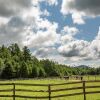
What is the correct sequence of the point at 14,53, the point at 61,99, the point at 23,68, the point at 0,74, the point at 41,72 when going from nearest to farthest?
1. the point at 61,99
2. the point at 0,74
3. the point at 23,68
4. the point at 41,72
5. the point at 14,53

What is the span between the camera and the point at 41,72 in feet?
563

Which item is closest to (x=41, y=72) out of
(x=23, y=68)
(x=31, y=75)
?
(x=31, y=75)

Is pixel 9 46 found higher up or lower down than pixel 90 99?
higher up

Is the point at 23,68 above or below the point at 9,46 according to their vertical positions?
below

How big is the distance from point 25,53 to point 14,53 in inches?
275

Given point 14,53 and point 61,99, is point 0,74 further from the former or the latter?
point 61,99

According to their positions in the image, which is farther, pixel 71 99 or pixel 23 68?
pixel 23 68

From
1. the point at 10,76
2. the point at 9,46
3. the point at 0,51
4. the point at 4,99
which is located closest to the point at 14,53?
the point at 9,46

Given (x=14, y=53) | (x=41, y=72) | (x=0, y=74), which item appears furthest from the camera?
(x=14, y=53)

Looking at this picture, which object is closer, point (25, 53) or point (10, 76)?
point (10, 76)

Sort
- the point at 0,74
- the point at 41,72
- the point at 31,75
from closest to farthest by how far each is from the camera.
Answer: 1. the point at 0,74
2. the point at 31,75
3. the point at 41,72

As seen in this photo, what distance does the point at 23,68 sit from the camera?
144875mm

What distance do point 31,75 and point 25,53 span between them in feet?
129

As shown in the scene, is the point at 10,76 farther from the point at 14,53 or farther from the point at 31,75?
the point at 14,53
